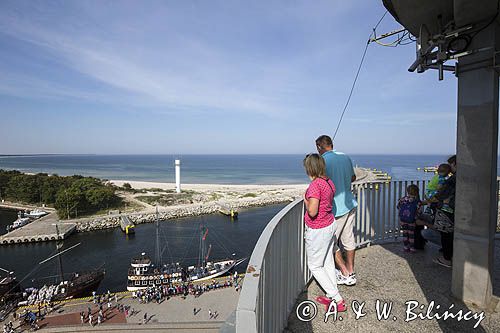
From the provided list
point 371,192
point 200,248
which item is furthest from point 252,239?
point 371,192

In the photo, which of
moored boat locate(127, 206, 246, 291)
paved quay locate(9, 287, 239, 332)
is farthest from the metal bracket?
moored boat locate(127, 206, 246, 291)

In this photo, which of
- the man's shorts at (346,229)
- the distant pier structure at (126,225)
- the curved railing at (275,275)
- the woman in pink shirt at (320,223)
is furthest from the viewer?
the distant pier structure at (126,225)

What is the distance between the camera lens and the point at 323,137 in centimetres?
313

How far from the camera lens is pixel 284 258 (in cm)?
245

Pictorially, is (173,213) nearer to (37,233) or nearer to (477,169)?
(37,233)

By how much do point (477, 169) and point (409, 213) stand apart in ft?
5.47

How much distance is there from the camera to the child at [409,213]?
429 cm

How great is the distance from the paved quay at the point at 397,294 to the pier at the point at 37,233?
37.0 m

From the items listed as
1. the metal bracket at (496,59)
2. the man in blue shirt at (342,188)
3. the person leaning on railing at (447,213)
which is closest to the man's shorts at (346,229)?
the man in blue shirt at (342,188)

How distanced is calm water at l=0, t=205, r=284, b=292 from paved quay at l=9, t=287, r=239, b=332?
4521 mm

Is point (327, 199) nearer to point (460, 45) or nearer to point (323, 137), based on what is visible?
→ point (323, 137)

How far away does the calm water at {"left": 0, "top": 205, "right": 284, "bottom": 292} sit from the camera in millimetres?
25125

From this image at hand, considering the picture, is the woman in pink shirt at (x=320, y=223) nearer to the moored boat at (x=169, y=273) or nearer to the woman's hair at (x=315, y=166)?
the woman's hair at (x=315, y=166)

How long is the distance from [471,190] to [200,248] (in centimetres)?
2843
